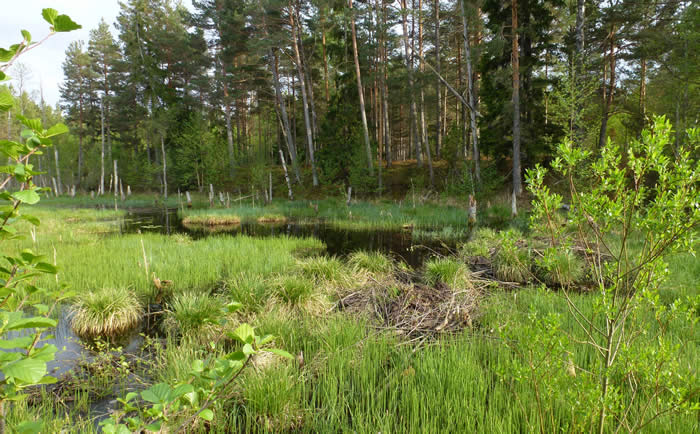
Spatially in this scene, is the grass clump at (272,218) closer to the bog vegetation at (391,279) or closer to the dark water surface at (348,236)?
the bog vegetation at (391,279)

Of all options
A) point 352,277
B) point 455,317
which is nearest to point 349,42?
point 352,277

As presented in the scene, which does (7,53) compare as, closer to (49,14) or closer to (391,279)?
(49,14)

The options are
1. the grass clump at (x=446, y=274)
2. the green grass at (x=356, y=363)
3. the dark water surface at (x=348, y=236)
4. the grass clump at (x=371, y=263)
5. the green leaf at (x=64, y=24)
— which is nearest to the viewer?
the green leaf at (x=64, y=24)

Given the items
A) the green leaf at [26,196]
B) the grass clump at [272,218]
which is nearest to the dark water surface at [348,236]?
the grass clump at [272,218]

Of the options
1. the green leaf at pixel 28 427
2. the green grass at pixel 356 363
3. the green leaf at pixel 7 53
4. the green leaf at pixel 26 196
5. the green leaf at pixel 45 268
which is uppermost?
the green leaf at pixel 7 53

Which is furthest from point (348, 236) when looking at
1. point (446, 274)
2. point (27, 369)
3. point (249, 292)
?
point (27, 369)

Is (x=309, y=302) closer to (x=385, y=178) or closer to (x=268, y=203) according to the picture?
(x=268, y=203)

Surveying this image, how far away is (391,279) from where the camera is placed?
22.2ft

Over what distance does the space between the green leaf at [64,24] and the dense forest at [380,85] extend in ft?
31.1

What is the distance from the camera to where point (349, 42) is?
2620 centimetres

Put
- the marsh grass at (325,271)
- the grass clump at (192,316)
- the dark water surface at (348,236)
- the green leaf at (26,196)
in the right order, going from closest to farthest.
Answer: the green leaf at (26,196) → the grass clump at (192,316) → the marsh grass at (325,271) → the dark water surface at (348,236)

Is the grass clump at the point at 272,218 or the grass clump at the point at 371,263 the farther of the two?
the grass clump at the point at 272,218

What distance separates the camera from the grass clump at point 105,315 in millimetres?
4984

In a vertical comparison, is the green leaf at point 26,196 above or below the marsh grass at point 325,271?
above
